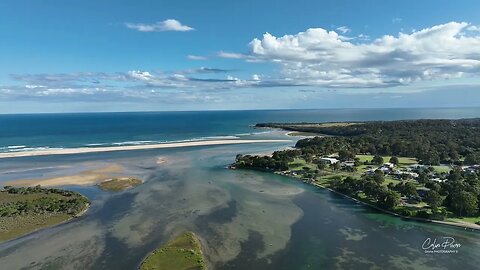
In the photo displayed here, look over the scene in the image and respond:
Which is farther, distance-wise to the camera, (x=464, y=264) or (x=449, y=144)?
(x=449, y=144)

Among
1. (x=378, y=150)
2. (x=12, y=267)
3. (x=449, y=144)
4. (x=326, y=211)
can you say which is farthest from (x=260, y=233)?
(x=449, y=144)

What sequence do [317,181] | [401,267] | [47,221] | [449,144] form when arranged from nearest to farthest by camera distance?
[401,267], [47,221], [317,181], [449,144]

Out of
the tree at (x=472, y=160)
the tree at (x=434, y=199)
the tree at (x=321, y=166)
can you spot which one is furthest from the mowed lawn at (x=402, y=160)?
the tree at (x=434, y=199)

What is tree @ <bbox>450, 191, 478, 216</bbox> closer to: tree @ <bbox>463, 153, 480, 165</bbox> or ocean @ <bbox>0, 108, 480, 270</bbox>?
ocean @ <bbox>0, 108, 480, 270</bbox>

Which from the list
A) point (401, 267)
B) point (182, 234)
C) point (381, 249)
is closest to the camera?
point (401, 267)

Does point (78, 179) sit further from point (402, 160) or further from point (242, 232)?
point (402, 160)

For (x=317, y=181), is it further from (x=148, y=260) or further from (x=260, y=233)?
(x=148, y=260)

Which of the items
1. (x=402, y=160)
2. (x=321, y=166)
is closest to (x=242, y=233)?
(x=321, y=166)
